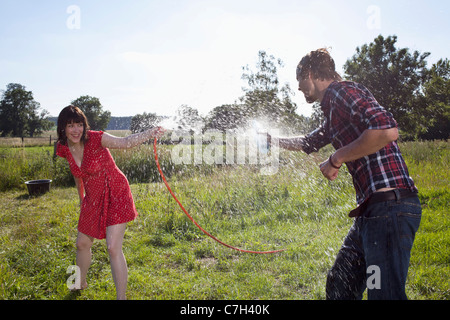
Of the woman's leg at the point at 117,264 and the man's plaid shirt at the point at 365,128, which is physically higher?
the man's plaid shirt at the point at 365,128

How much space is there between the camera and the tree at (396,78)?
85.4 feet

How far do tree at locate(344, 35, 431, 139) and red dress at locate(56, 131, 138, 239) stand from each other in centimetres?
2634

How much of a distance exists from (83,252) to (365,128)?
286 centimetres

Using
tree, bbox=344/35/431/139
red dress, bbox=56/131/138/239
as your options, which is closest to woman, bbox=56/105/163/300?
red dress, bbox=56/131/138/239

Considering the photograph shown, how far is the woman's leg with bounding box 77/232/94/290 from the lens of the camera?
314 centimetres

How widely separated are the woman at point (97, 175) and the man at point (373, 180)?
1.65 metres

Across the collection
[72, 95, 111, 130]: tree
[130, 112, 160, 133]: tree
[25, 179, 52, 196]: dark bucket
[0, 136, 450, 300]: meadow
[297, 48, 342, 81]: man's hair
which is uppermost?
[72, 95, 111, 130]: tree

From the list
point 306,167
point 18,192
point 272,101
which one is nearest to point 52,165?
point 18,192

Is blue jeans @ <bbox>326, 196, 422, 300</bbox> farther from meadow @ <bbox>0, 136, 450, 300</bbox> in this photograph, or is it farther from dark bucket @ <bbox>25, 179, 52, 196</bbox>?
dark bucket @ <bbox>25, 179, 52, 196</bbox>

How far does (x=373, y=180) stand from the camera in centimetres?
189

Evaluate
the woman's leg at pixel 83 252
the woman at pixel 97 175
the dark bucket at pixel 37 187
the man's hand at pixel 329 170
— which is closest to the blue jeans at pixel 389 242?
the man's hand at pixel 329 170

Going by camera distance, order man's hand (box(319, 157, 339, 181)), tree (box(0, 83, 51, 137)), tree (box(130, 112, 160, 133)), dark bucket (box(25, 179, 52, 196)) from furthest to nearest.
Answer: tree (box(0, 83, 51, 137))
dark bucket (box(25, 179, 52, 196))
tree (box(130, 112, 160, 133))
man's hand (box(319, 157, 339, 181))

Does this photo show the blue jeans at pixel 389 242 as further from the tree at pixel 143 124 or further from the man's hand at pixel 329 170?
the tree at pixel 143 124

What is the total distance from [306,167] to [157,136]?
684 centimetres
